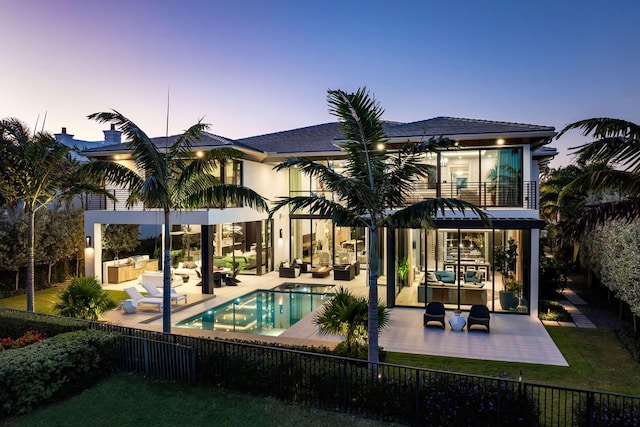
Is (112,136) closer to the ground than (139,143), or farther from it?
farther from it

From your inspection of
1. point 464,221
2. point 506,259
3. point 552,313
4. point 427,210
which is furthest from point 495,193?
point 427,210

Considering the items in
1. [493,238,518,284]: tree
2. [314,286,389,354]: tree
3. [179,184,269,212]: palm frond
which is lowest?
[314,286,389,354]: tree

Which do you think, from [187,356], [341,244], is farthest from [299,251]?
[187,356]

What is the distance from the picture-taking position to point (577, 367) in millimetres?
9781

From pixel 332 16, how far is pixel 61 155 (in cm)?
1275

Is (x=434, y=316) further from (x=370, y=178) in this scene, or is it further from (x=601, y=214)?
(x=370, y=178)

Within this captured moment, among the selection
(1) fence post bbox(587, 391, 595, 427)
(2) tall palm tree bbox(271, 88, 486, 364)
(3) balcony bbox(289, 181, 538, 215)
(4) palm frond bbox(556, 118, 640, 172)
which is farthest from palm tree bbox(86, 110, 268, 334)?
(3) balcony bbox(289, 181, 538, 215)

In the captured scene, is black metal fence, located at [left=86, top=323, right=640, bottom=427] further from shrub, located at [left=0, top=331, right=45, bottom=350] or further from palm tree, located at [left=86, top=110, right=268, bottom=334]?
palm tree, located at [left=86, top=110, right=268, bottom=334]

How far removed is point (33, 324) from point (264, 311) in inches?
298

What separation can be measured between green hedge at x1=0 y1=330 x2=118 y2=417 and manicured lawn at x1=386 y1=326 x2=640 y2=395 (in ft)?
21.2

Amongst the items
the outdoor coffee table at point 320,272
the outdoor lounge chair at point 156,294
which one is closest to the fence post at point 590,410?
the outdoor lounge chair at point 156,294

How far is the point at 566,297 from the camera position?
18.1m

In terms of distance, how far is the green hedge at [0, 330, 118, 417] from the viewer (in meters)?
7.36

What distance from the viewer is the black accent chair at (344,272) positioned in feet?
70.7
